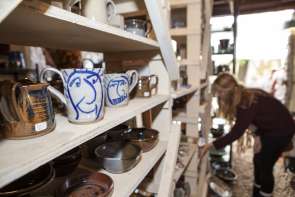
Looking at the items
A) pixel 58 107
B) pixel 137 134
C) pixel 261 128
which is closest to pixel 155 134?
pixel 137 134

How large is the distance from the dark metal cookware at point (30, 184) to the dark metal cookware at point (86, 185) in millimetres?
78

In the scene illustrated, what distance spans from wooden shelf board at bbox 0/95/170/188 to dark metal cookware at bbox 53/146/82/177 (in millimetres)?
235

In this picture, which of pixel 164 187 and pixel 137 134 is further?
pixel 137 134

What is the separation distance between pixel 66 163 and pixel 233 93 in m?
1.42

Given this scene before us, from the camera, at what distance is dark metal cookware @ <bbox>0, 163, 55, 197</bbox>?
0.51m

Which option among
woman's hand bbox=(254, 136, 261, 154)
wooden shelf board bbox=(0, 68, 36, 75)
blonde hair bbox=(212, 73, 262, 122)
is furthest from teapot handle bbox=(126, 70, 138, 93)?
wooden shelf board bbox=(0, 68, 36, 75)

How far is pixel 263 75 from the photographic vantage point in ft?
Result: 11.4

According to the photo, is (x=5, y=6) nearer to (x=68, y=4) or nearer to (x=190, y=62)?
(x=68, y=4)

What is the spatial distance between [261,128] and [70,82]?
175 cm

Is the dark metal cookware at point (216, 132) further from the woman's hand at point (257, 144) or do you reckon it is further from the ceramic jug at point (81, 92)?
the ceramic jug at point (81, 92)

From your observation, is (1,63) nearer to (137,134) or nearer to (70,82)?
(137,134)

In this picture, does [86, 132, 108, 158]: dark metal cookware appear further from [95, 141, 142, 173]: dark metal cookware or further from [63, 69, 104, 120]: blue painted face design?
[63, 69, 104, 120]: blue painted face design

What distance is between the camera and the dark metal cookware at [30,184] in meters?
0.51

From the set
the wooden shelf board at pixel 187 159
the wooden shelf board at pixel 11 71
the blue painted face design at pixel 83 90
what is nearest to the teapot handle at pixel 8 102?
the blue painted face design at pixel 83 90
